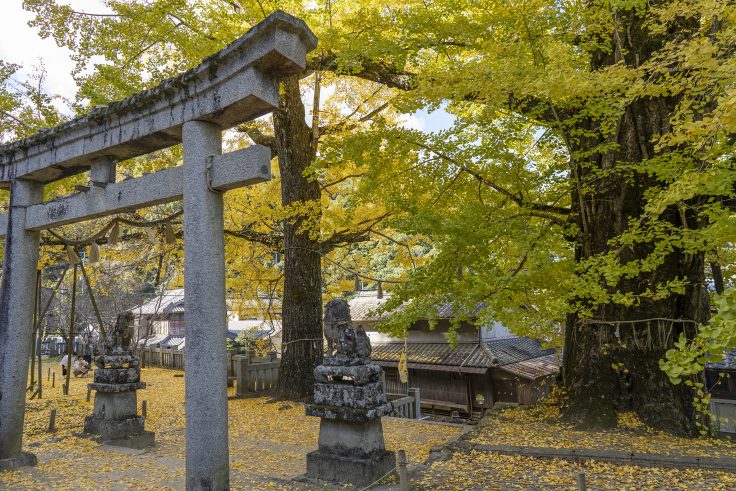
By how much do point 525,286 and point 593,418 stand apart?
2.97 m

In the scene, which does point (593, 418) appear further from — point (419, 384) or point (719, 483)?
point (419, 384)

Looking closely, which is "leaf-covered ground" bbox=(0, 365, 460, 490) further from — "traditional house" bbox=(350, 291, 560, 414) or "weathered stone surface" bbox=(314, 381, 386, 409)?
"traditional house" bbox=(350, 291, 560, 414)

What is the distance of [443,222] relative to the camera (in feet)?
23.3

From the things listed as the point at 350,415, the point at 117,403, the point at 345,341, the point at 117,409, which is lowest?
the point at 117,409

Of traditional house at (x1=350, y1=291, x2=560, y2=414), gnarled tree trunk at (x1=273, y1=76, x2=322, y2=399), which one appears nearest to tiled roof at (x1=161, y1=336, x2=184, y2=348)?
traditional house at (x1=350, y1=291, x2=560, y2=414)

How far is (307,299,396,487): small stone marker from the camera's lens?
560 centimetres

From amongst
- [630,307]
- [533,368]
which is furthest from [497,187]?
[533,368]

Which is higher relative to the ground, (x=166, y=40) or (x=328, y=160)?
(x=166, y=40)

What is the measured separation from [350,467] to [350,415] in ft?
2.16

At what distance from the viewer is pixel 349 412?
5629 mm

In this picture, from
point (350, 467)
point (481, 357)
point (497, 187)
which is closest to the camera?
point (350, 467)

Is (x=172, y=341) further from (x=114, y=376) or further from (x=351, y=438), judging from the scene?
(x=351, y=438)

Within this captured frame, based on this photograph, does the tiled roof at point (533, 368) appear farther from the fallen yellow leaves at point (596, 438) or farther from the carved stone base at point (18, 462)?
the carved stone base at point (18, 462)

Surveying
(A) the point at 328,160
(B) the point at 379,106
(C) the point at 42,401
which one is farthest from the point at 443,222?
(C) the point at 42,401
